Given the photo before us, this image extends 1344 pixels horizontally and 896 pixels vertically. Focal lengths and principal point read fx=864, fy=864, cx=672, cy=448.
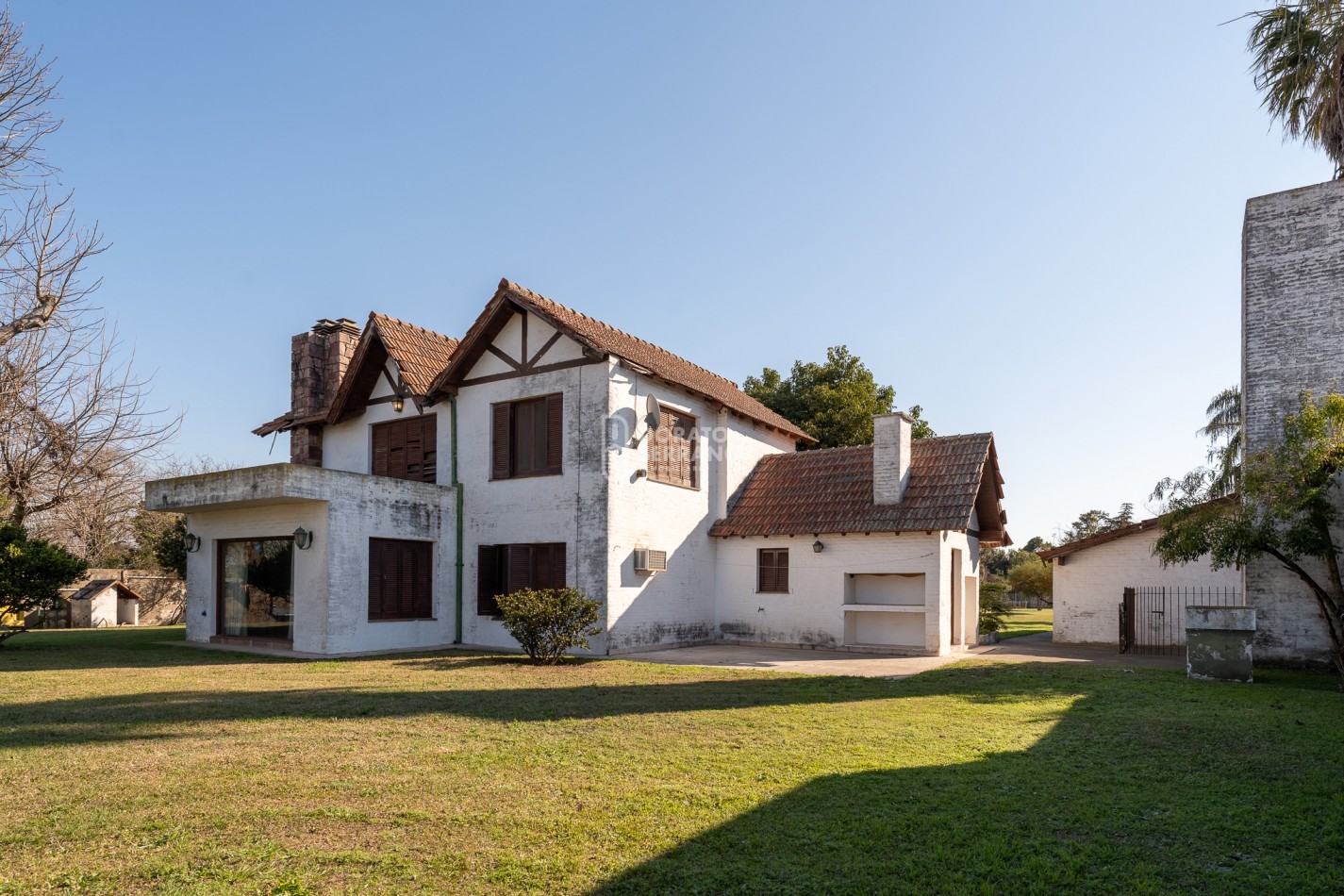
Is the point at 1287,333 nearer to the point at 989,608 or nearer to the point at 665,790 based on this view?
the point at 989,608

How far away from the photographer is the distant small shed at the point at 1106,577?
2009 centimetres

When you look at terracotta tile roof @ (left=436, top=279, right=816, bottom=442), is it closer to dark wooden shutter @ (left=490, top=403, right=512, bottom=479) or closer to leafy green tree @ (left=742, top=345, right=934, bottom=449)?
dark wooden shutter @ (left=490, top=403, right=512, bottom=479)

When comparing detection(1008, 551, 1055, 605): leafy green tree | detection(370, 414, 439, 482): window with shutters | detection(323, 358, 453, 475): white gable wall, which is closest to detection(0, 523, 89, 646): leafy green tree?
detection(323, 358, 453, 475): white gable wall

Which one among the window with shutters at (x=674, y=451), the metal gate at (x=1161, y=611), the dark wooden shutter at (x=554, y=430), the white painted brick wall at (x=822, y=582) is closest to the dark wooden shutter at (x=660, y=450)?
the window with shutters at (x=674, y=451)

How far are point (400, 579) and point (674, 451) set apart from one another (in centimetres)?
643

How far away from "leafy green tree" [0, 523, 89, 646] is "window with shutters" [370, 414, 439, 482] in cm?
623

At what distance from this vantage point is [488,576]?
18719 mm

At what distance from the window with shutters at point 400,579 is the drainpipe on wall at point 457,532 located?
0.53m

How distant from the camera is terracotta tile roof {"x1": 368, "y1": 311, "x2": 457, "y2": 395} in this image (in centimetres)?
1926

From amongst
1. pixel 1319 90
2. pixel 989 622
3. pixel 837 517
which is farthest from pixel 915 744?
pixel 989 622

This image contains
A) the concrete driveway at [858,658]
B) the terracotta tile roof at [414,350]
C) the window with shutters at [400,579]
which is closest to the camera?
the concrete driveway at [858,658]

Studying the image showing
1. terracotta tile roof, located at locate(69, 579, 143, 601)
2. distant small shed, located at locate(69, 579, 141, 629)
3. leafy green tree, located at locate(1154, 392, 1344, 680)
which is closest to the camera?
leafy green tree, located at locate(1154, 392, 1344, 680)

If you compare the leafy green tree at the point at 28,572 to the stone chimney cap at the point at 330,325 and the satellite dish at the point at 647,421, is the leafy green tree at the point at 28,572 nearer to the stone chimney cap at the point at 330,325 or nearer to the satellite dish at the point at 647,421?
the stone chimney cap at the point at 330,325

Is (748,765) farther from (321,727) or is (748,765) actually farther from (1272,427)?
(1272,427)
